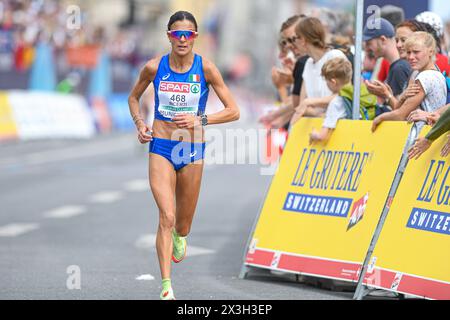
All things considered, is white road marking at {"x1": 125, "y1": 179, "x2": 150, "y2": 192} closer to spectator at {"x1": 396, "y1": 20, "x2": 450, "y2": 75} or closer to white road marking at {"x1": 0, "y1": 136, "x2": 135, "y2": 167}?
white road marking at {"x1": 0, "y1": 136, "x2": 135, "y2": 167}

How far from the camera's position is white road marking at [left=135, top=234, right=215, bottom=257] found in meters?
12.6

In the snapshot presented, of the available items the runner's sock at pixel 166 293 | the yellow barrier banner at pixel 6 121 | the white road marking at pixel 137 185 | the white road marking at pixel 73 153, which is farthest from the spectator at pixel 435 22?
the yellow barrier banner at pixel 6 121

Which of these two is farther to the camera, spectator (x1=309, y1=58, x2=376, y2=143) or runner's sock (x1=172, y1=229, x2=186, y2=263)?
spectator (x1=309, y1=58, x2=376, y2=143)

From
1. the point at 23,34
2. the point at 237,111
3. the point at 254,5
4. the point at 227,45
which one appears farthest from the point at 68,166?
the point at 254,5

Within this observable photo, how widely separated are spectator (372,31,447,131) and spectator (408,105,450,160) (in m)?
0.39

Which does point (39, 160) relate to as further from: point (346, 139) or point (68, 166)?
point (346, 139)

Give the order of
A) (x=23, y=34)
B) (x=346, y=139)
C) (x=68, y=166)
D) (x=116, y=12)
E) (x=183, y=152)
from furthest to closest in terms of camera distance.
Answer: (x=116, y=12), (x=23, y=34), (x=68, y=166), (x=346, y=139), (x=183, y=152)

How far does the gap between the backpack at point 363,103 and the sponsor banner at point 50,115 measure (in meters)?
20.3

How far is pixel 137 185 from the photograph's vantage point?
69.6 feet

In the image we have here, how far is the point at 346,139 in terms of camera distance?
10.2 m

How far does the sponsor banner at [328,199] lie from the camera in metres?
9.53

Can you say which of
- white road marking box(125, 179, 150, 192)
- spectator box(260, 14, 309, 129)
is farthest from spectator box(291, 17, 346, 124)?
white road marking box(125, 179, 150, 192)

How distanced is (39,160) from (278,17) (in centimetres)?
8520

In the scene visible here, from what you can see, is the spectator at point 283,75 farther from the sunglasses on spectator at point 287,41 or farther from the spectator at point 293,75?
the sunglasses on spectator at point 287,41
